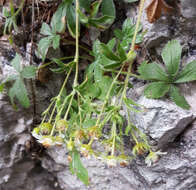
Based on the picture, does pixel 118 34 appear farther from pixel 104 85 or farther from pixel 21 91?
pixel 21 91

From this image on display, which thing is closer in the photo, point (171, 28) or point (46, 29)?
point (171, 28)

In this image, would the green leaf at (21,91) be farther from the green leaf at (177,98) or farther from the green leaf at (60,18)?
the green leaf at (177,98)

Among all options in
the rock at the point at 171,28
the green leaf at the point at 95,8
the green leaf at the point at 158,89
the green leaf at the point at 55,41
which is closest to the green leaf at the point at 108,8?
the green leaf at the point at 95,8

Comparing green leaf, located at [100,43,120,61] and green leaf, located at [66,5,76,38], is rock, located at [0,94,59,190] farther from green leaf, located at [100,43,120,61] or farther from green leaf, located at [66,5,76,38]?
green leaf, located at [100,43,120,61]

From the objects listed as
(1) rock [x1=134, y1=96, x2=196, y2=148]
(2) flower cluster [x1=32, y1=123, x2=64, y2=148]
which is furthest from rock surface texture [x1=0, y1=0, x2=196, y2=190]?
(2) flower cluster [x1=32, y1=123, x2=64, y2=148]

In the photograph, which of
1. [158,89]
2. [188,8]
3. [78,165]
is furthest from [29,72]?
[188,8]

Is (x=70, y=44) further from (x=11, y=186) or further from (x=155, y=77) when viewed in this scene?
(x=11, y=186)
